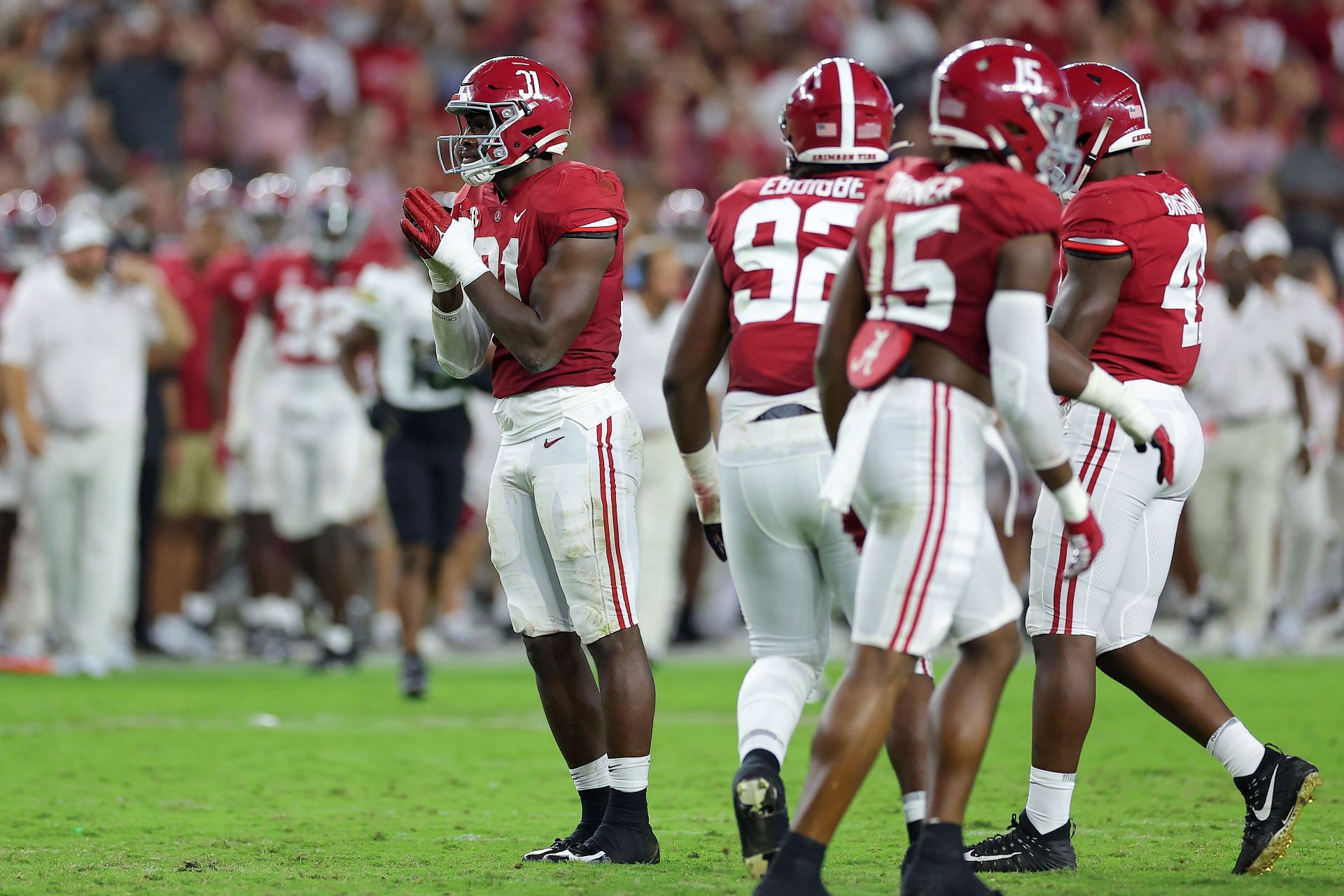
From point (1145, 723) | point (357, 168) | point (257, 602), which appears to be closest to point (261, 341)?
point (257, 602)

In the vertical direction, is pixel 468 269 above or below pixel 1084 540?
above

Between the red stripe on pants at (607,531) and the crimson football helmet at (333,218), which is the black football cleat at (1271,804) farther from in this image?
the crimson football helmet at (333,218)

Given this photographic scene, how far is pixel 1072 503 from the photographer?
406 centimetres

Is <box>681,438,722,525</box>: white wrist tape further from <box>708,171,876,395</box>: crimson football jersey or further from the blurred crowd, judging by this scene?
the blurred crowd

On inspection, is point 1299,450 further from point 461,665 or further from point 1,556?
point 1,556

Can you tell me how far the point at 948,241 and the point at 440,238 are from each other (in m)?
1.53

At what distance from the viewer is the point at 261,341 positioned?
433 inches

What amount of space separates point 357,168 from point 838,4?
569 centimetres

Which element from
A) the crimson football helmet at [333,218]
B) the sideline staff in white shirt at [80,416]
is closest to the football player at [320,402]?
the crimson football helmet at [333,218]

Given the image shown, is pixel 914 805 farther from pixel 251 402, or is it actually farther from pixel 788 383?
pixel 251 402

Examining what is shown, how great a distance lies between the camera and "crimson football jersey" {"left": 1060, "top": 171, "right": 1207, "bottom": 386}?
4926 mm

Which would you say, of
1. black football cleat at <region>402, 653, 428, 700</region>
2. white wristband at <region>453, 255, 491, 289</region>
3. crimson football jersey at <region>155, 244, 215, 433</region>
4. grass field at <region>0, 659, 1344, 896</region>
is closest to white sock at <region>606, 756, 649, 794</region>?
grass field at <region>0, 659, 1344, 896</region>

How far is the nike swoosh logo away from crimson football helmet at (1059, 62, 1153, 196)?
1741mm

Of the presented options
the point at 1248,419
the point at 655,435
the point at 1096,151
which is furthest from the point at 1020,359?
the point at 1248,419
